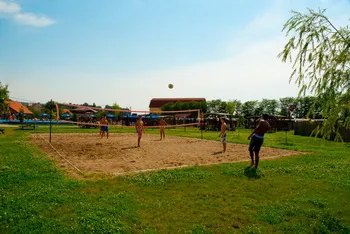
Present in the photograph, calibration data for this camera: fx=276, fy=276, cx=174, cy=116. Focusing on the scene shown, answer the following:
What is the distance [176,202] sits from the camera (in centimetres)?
601

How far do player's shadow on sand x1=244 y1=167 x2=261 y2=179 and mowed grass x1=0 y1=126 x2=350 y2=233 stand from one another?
0.21ft

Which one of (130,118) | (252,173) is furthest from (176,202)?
(130,118)

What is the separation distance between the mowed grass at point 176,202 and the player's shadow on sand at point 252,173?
0.21ft

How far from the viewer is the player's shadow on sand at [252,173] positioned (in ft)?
28.2

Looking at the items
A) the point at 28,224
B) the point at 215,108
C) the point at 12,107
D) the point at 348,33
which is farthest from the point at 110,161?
the point at 12,107

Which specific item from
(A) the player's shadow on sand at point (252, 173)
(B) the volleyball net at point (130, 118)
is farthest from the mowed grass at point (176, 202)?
(B) the volleyball net at point (130, 118)

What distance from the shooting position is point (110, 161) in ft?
36.0

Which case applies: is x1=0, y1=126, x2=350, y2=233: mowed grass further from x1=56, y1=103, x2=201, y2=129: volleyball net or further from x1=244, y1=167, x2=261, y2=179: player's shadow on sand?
x1=56, y1=103, x2=201, y2=129: volleyball net

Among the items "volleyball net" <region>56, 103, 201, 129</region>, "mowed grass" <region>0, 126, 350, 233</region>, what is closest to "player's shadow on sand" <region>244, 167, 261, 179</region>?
"mowed grass" <region>0, 126, 350, 233</region>

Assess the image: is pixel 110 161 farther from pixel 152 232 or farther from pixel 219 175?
pixel 152 232

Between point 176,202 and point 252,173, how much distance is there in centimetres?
384

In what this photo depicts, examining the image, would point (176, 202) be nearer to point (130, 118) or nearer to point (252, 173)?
point (252, 173)

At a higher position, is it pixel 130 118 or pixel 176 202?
pixel 130 118

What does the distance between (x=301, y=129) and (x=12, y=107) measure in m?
71.3
